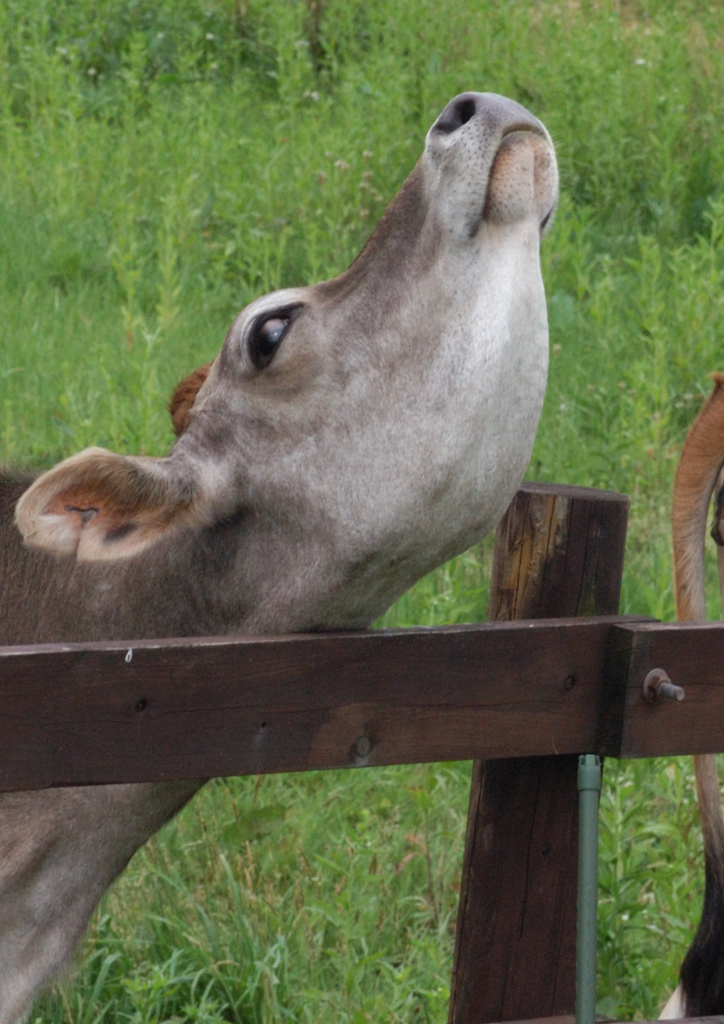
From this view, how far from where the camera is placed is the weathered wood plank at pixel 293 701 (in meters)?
1.95

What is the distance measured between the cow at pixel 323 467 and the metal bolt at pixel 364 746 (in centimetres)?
42

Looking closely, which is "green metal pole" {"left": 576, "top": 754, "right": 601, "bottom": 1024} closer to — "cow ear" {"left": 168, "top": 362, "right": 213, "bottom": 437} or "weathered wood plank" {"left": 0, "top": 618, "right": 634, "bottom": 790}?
"weathered wood plank" {"left": 0, "top": 618, "right": 634, "bottom": 790}

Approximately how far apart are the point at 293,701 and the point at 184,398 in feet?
3.55

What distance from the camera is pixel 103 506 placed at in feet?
8.21

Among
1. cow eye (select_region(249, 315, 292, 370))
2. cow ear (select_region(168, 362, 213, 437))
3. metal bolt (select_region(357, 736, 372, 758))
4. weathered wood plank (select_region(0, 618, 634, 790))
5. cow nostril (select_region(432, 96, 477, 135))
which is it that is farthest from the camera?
cow ear (select_region(168, 362, 213, 437))

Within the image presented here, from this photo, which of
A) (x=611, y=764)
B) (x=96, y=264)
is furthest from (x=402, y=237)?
(x=96, y=264)

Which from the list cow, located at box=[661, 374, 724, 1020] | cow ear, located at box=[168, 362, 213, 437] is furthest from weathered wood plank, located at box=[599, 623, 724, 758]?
cow ear, located at box=[168, 362, 213, 437]

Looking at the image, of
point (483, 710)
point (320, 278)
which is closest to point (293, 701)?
point (483, 710)

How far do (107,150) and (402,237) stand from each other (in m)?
6.37

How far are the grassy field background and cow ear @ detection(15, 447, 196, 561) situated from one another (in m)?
1.16

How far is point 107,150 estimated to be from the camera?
28.1ft

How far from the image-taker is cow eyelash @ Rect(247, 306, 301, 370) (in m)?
2.66

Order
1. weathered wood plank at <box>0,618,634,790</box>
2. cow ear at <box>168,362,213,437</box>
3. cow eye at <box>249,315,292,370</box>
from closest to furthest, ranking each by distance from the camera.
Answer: weathered wood plank at <box>0,618,634,790</box> < cow eye at <box>249,315,292,370</box> < cow ear at <box>168,362,213,437</box>

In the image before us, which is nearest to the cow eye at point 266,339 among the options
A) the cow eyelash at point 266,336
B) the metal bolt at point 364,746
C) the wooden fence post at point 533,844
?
the cow eyelash at point 266,336
